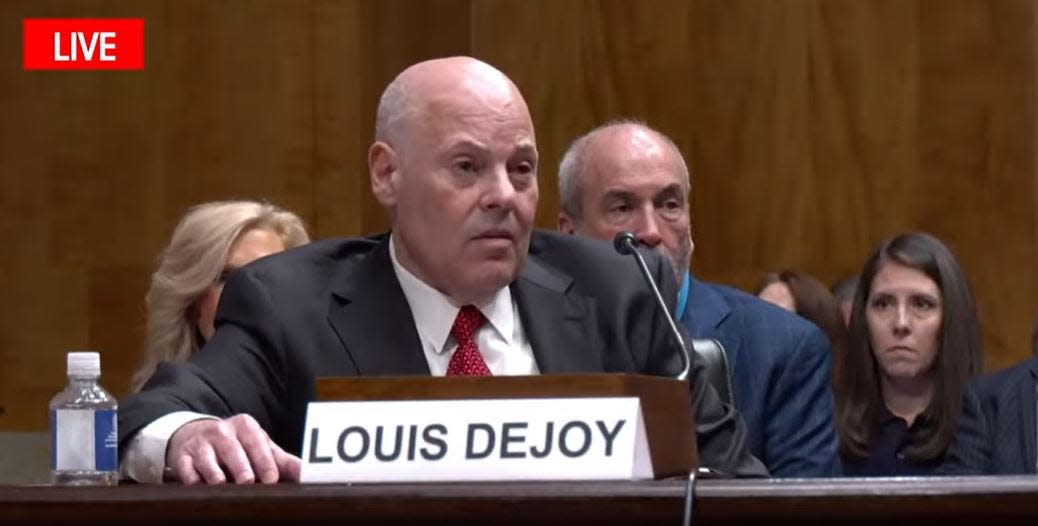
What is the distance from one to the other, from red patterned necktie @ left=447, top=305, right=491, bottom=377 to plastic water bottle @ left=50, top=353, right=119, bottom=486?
2.04 ft

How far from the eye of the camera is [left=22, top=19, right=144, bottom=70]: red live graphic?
22.9ft

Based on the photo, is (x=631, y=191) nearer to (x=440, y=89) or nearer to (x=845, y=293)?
(x=845, y=293)

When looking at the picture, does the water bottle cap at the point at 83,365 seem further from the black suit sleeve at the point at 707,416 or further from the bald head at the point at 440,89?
the black suit sleeve at the point at 707,416

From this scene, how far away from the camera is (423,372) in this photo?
346 cm

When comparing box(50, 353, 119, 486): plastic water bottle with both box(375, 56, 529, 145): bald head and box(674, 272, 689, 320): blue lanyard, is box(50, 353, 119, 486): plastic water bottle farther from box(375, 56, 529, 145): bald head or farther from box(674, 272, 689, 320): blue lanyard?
box(674, 272, 689, 320): blue lanyard

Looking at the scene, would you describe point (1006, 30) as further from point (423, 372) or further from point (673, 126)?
point (423, 372)

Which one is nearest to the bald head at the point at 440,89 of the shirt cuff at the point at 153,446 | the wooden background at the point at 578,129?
the shirt cuff at the point at 153,446

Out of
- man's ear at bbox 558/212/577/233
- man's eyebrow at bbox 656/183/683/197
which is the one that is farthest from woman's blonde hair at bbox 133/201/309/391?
man's eyebrow at bbox 656/183/683/197

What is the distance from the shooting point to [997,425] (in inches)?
201

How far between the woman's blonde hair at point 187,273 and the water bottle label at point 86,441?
2.02 meters

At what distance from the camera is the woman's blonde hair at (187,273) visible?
5.14 meters

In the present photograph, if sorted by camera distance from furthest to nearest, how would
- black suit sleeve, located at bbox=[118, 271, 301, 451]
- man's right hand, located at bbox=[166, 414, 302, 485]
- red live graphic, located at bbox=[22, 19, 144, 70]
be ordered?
red live graphic, located at bbox=[22, 19, 144, 70], black suit sleeve, located at bbox=[118, 271, 301, 451], man's right hand, located at bbox=[166, 414, 302, 485]

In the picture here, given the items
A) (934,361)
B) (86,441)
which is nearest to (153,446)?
(86,441)

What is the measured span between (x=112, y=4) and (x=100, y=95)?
312mm
